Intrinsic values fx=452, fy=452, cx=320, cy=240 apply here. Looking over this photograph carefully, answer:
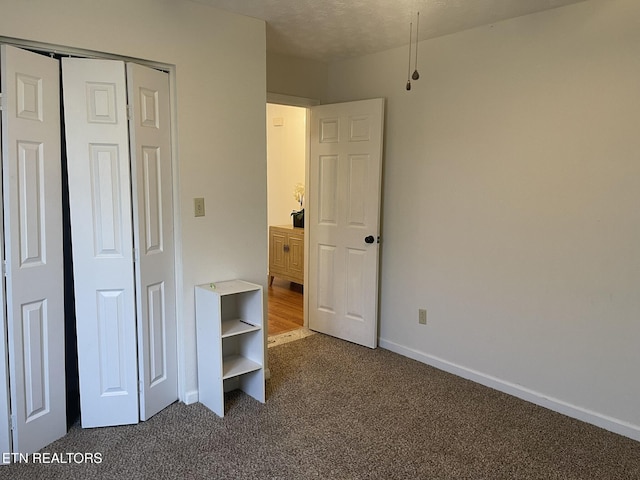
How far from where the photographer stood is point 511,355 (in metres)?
3.01

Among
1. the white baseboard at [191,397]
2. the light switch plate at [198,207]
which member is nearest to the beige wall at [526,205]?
the light switch plate at [198,207]

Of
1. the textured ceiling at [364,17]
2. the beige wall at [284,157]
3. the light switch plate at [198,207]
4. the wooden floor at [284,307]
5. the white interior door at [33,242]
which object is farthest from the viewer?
the beige wall at [284,157]

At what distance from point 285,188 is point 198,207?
3.69 meters

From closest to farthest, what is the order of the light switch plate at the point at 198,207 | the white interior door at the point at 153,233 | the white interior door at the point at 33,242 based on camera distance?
1. the white interior door at the point at 33,242
2. the white interior door at the point at 153,233
3. the light switch plate at the point at 198,207

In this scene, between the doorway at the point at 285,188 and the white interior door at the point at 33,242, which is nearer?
the white interior door at the point at 33,242

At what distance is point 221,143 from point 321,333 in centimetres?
207

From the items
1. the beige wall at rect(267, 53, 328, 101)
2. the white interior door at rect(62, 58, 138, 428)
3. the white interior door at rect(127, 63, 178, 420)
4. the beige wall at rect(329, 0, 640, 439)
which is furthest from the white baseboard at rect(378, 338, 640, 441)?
the beige wall at rect(267, 53, 328, 101)

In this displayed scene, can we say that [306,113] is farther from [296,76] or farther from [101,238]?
[101,238]

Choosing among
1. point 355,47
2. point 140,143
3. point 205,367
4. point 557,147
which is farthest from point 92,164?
point 557,147

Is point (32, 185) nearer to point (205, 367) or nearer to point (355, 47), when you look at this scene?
point (205, 367)

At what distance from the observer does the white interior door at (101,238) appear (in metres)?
2.33

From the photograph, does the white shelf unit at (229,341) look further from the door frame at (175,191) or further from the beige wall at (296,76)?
the beige wall at (296,76)

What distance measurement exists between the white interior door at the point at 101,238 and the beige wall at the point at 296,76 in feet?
4.97

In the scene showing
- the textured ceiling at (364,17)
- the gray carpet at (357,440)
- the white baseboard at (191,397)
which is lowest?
the gray carpet at (357,440)
